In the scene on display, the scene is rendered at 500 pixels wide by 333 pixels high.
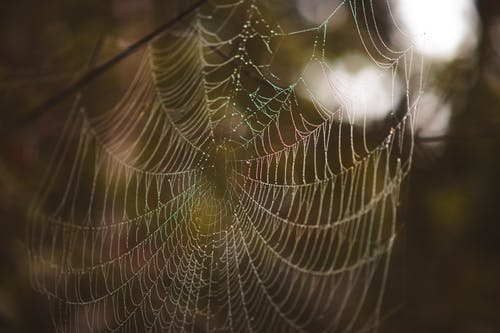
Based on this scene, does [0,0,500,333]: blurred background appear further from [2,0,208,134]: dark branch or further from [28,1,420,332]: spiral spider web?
[2,0,208,134]: dark branch

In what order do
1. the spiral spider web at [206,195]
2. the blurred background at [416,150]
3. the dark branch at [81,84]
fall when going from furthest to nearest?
the blurred background at [416,150] → the spiral spider web at [206,195] → the dark branch at [81,84]

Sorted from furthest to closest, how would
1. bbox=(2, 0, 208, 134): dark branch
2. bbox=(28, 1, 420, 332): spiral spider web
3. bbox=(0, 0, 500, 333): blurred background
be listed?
bbox=(0, 0, 500, 333): blurred background < bbox=(28, 1, 420, 332): spiral spider web < bbox=(2, 0, 208, 134): dark branch

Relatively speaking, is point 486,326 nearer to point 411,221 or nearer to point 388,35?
Result: point 411,221

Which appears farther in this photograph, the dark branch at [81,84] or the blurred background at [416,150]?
the blurred background at [416,150]

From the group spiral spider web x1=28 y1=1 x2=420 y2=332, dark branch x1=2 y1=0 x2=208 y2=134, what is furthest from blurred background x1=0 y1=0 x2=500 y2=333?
dark branch x1=2 y1=0 x2=208 y2=134

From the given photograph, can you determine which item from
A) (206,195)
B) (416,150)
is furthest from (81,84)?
(416,150)

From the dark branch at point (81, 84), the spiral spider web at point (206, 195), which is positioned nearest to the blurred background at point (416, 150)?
the spiral spider web at point (206, 195)

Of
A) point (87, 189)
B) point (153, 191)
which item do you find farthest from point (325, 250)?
point (87, 189)

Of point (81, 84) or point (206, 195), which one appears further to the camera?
point (206, 195)

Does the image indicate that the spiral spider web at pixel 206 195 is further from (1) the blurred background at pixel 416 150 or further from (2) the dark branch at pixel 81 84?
(2) the dark branch at pixel 81 84

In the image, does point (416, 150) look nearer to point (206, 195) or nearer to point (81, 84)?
point (206, 195)
